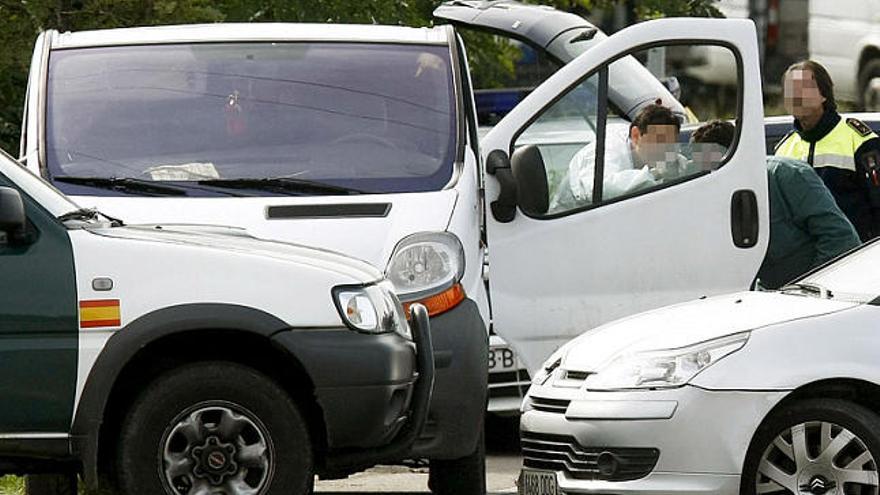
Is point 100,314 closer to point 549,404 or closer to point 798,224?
point 549,404

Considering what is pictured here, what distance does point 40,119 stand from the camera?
30.5 feet

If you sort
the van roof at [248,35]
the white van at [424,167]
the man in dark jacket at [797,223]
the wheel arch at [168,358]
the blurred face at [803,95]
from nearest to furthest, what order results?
the wheel arch at [168,358], the white van at [424,167], the van roof at [248,35], the man in dark jacket at [797,223], the blurred face at [803,95]

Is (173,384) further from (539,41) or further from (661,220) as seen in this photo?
(539,41)

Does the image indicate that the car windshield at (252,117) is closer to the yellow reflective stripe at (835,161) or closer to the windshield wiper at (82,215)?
the windshield wiper at (82,215)

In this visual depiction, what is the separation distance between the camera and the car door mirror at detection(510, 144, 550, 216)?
9758 mm

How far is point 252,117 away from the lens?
9.35 metres

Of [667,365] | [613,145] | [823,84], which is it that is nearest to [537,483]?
[667,365]

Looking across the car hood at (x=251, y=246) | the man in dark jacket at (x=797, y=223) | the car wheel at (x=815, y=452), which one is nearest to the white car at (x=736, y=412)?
the car wheel at (x=815, y=452)

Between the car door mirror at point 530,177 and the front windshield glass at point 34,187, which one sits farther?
the car door mirror at point 530,177

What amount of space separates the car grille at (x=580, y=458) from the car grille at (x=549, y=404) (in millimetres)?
101

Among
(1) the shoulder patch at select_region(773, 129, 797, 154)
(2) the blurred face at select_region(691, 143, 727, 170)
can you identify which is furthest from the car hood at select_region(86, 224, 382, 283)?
(1) the shoulder patch at select_region(773, 129, 797, 154)

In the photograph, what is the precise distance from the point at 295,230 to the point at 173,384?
4.34 ft

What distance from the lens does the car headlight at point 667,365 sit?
808cm

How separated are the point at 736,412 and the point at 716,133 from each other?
2922 millimetres
